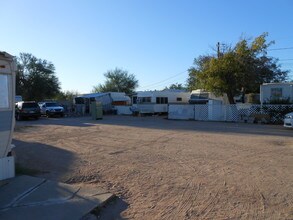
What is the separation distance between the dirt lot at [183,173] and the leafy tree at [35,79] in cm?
4676

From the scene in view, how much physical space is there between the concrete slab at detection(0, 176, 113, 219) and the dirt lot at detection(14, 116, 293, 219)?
1.94 feet

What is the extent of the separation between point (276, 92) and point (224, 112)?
472cm

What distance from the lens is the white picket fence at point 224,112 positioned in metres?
27.2

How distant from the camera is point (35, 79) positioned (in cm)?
6003

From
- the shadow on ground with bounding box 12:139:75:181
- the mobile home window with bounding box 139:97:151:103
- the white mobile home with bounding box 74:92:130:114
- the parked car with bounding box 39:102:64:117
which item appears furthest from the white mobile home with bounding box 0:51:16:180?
the white mobile home with bounding box 74:92:130:114

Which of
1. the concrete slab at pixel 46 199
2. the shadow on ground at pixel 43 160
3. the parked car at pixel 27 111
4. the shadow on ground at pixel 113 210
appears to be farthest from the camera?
the parked car at pixel 27 111

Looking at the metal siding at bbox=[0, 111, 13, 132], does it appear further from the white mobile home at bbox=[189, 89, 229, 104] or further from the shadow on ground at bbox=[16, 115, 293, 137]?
the white mobile home at bbox=[189, 89, 229, 104]

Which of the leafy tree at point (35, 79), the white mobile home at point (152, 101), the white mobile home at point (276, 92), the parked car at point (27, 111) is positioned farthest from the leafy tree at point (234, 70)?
the leafy tree at point (35, 79)

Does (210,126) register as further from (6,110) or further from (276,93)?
(6,110)

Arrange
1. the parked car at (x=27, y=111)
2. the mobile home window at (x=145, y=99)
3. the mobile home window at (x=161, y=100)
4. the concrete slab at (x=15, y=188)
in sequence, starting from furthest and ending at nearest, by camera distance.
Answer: the mobile home window at (x=161, y=100) → the mobile home window at (x=145, y=99) → the parked car at (x=27, y=111) → the concrete slab at (x=15, y=188)

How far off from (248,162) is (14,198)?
623 cm

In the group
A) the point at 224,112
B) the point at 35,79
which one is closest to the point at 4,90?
the point at 224,112

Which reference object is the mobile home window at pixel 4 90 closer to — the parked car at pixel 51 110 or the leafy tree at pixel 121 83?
the parked car at pixel 51 110

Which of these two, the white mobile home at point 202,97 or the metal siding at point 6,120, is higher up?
the white mobile home at point 202,97
